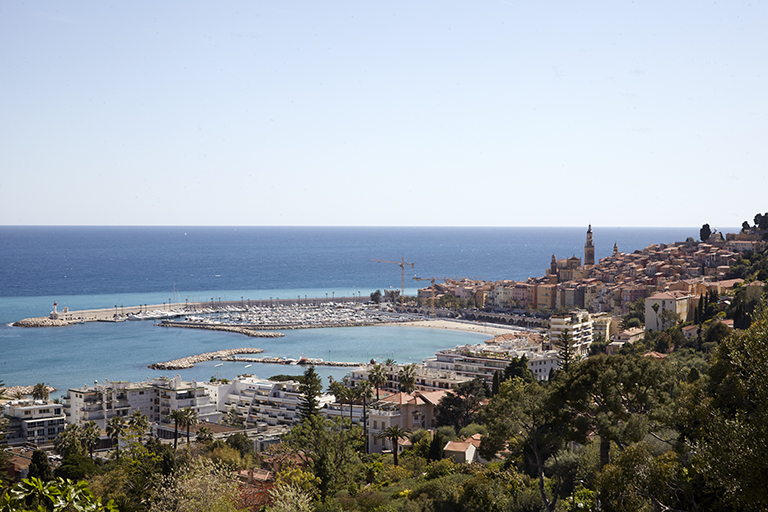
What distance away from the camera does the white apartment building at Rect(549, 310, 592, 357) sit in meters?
38.8

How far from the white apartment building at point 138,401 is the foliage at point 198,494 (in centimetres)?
1584

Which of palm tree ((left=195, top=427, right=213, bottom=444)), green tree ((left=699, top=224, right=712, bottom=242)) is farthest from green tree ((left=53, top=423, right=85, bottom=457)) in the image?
green tree ((left=699, top=224, right=712, bottom=242))

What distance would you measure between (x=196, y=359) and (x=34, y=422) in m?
19.1

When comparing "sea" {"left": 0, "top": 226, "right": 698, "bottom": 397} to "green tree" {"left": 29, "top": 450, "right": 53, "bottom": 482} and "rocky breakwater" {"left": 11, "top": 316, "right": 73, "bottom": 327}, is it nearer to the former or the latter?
"rocky breakwater" {"left": 11, "top": 316, "right": 73, "bottom": 327}

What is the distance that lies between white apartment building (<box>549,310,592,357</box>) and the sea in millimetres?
8634

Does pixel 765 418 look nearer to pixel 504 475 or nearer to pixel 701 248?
pixel 504 475

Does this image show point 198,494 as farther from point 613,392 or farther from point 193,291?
point 193,291

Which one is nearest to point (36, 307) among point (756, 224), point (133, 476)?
point (133, 476)

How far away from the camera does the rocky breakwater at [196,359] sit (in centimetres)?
4175

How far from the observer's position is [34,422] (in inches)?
1001

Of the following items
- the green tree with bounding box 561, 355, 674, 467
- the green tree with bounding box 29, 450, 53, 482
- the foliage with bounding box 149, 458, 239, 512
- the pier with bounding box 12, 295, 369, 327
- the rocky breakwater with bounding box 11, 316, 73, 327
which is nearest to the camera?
the green tree with bounding box 561, 355, 674, 467

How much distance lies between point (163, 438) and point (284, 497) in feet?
46.5

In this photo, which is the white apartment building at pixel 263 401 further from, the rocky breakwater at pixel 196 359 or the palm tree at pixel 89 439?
the rocky breakwater at pixel 196 359

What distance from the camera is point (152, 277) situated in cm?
9794
